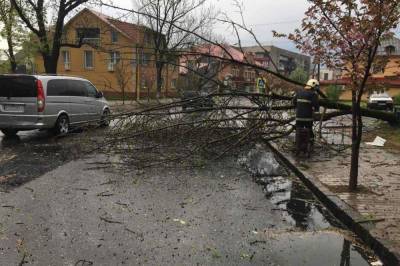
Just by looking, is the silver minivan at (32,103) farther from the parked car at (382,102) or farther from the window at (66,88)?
the parked car at (382,102)

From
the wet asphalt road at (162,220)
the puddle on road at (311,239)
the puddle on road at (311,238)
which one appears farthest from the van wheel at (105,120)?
the puddle on road at (311,239)

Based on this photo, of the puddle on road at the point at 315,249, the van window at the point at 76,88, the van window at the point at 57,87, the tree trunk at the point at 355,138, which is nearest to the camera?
the puddle on road at the point at 315,249

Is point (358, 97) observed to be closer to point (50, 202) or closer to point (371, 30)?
point (371, 30)

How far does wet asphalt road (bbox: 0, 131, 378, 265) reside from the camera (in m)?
4.99

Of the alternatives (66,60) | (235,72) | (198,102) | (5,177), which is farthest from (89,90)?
(66,60)

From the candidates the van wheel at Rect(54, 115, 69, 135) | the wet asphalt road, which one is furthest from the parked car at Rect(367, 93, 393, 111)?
the wet asphalt road

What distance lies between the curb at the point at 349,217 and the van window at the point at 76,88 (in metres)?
8.71

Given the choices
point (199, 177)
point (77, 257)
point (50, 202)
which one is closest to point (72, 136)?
point (199, 177)

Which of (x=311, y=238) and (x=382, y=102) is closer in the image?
(x=311, y=238)

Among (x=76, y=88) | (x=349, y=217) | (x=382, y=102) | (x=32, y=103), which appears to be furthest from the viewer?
(x=382, y=102)

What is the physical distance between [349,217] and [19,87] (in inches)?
415

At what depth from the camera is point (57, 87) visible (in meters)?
14.7

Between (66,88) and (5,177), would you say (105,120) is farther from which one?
(66,88)

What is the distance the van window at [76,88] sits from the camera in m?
15.5
